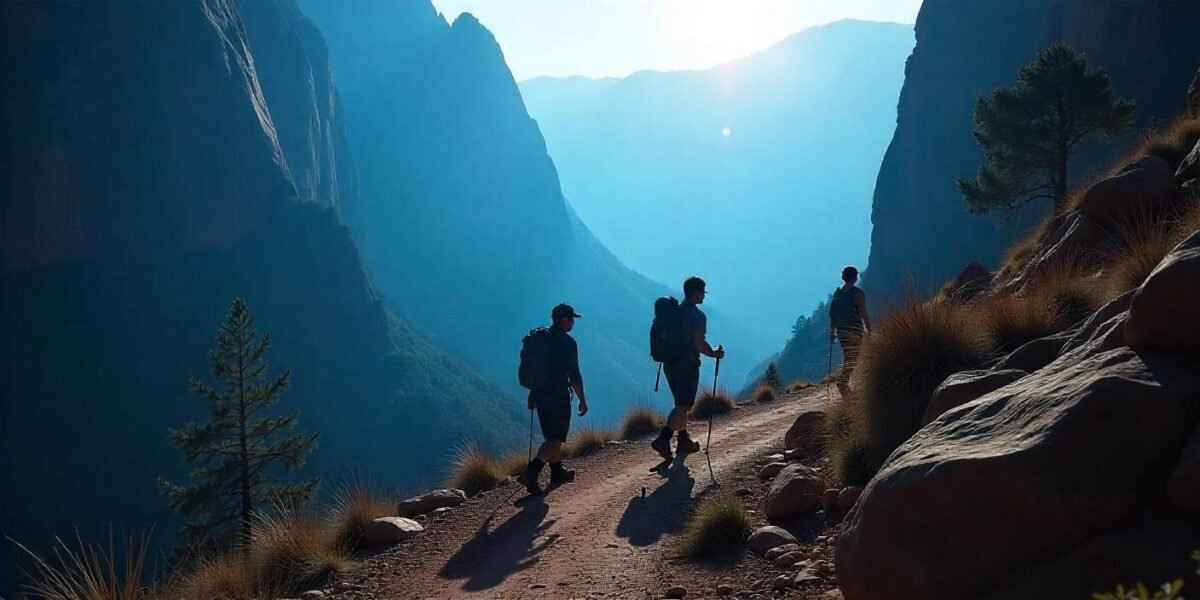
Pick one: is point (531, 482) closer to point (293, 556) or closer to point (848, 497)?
point (293, 556)

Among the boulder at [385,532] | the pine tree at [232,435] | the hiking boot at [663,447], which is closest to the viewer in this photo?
the boulder at [385,532]

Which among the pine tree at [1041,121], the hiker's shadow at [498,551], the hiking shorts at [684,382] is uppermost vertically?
the pine tree at [1041,121]

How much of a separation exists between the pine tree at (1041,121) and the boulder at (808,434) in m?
20.3

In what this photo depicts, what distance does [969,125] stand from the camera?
299 ft

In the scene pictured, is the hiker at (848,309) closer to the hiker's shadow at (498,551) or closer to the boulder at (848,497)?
the boulder at (848,497)

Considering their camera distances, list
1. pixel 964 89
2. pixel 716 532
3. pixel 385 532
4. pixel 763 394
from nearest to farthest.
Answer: pixel 716 532 → pixel 385 532 → pixel 763 394 → pixel 964 89

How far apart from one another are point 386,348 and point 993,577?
111 m

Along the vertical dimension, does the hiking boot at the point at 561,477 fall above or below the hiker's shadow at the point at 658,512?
above

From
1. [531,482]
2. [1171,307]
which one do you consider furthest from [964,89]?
[1171,307]

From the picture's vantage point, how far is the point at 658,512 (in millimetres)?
7988

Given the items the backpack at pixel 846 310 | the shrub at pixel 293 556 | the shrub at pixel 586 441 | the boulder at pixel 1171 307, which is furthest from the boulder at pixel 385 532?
the boulder at pixel 1171 307

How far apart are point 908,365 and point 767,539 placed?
1936 mm

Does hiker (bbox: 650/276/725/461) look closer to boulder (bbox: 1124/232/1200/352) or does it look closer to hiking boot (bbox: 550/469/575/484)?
hiking boot (bbox: 550/469/575/484)

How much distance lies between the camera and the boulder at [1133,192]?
381 inches
